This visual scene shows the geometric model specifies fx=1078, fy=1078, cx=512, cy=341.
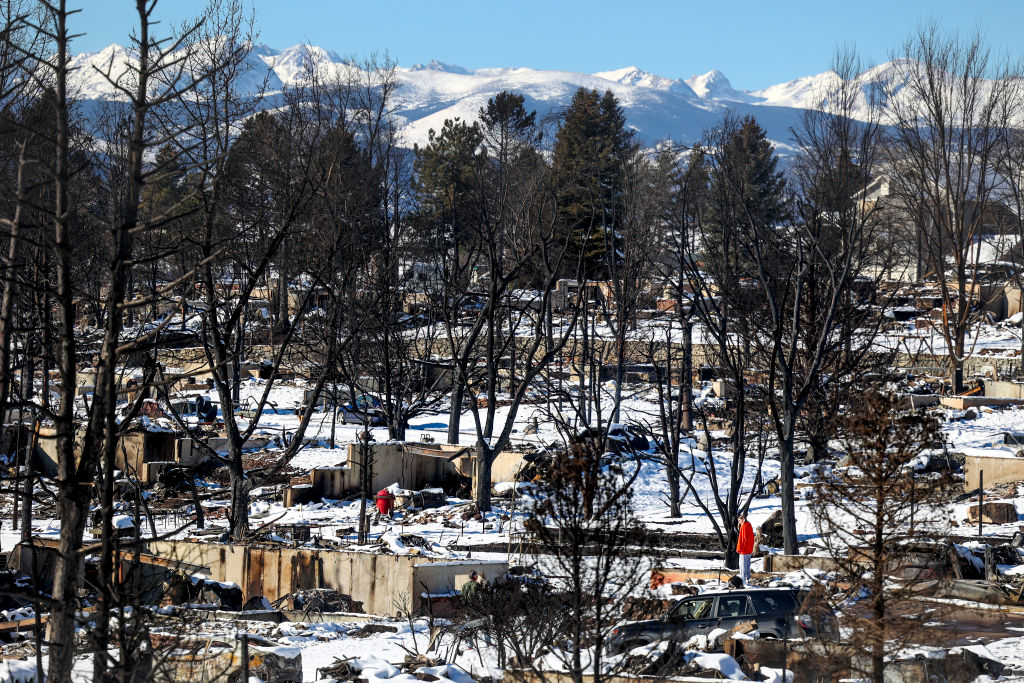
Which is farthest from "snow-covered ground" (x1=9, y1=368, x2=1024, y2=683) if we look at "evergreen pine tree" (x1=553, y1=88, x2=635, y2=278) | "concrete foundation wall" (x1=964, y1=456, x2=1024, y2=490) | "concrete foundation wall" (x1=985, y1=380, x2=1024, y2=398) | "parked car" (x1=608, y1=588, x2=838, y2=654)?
"evergreen pine tree" (x1=553, y1=88, x2=635, y2=278)

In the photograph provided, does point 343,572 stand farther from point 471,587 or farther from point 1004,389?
point 1004,389

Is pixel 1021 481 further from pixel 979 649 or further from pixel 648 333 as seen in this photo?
pixel 648 333

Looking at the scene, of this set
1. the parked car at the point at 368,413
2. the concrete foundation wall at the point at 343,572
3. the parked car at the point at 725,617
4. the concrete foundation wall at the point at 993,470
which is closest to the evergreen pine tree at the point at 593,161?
the parked car at the point at 368,413

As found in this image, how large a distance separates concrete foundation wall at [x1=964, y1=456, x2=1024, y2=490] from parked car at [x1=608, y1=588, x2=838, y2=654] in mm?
12564

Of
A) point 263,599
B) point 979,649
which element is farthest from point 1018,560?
point 263,599

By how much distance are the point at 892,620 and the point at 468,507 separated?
48.3ft

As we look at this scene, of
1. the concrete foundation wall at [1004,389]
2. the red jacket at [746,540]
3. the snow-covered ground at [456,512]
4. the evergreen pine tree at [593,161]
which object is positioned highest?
the evergreen pine tree at [593,161]

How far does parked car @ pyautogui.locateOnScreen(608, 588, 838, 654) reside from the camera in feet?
40.8

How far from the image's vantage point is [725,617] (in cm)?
1296

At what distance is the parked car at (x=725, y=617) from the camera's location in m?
12.4

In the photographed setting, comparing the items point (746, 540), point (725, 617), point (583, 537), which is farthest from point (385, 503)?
point (583, 537)

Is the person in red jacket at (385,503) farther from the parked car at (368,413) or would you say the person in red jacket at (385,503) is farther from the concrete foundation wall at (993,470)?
the concrete foundation wall at (993,470)

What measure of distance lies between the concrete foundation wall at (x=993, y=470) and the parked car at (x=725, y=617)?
12.6 metres

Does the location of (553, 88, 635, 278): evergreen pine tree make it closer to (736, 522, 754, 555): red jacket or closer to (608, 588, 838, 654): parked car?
(736, 522, 754, 555): red jacket
